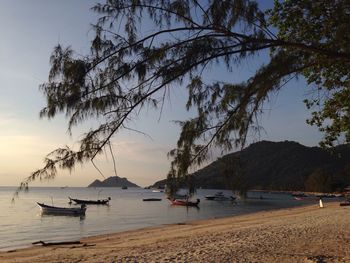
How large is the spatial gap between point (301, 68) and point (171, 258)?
776 cm

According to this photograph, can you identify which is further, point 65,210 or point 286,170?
point 286,170

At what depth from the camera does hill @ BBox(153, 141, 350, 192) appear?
7.51 meters

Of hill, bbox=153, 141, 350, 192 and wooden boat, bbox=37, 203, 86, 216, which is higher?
hill, bbox=153, 141, 350, 192

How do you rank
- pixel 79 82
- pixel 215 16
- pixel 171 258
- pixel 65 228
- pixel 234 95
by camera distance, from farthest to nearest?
pixel 65 228 < pixel 171 258 < pixel 234 95 < pixel 215 16 < pixel 79 82

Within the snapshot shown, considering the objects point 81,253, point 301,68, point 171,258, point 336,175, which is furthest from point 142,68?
point 336,175

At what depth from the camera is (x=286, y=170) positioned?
13625 centimetres

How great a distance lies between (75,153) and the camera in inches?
246

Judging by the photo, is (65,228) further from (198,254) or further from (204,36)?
(204,36)

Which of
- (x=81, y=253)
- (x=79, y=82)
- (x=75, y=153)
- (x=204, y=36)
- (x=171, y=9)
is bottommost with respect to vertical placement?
(x=81, y=253)

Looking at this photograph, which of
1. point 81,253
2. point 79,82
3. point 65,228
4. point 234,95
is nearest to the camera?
point 79,82

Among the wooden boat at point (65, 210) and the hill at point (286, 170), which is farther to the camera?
the wooden boat at point (65, 210)

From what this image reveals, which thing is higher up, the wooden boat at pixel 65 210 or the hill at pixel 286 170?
the hill at pixel 286 170

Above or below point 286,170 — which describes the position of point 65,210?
below

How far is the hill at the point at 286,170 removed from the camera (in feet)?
24.6
